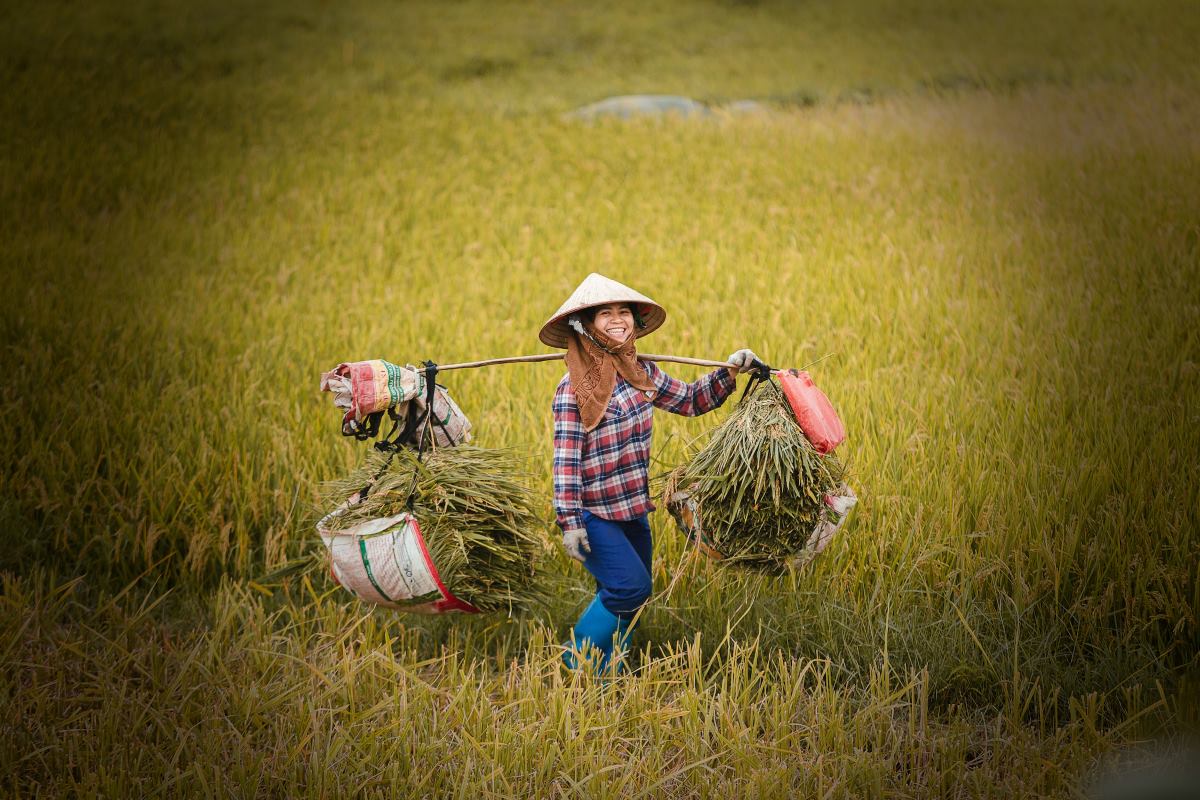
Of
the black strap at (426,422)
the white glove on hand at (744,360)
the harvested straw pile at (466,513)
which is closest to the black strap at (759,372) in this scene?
the white glove on hand at (744,360)

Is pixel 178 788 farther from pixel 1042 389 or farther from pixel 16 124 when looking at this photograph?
pixel 16 124

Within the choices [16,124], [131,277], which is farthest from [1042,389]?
[16,124]

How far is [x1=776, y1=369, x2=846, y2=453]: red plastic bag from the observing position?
246cm

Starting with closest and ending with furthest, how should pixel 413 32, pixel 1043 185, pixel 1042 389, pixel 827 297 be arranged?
pixel 1042 389
pixel 827 297
pixel 1043 185
pixel 413 32

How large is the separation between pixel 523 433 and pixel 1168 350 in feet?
8.14

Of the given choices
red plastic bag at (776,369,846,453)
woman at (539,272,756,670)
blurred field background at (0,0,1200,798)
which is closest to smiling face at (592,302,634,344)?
woman at (539,272,756,670)

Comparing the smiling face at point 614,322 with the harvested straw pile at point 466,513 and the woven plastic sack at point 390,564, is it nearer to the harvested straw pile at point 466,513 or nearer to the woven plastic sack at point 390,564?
the harvested straw pile at point 466,513

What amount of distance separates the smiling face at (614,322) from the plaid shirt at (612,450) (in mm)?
151

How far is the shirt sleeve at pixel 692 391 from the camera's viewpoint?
2.66 meters

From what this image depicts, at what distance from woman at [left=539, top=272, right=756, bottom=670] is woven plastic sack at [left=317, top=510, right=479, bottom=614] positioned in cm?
34

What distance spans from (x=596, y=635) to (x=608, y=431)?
56 cm

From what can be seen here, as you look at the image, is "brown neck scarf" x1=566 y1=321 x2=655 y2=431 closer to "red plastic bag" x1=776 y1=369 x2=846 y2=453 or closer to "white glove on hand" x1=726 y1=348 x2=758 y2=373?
"white glove on hand" x1=726 y1=348 x2=758 y2=373

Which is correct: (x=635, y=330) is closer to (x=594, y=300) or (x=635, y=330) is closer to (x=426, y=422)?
(x=594, y=300)

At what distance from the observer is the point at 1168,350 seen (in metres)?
3.88
